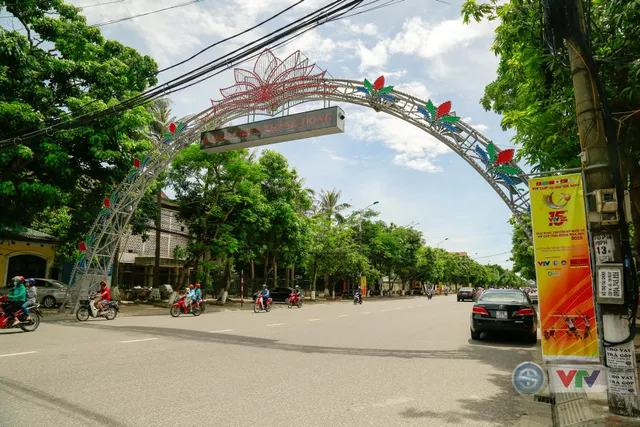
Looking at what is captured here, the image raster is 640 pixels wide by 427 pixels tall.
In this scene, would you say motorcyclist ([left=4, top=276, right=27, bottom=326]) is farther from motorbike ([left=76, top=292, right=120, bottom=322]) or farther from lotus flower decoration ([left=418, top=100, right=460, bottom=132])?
lotus flower decoration ([left=418, top=100, right=460, bottom=132])

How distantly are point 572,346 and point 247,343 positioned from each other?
23.2ft

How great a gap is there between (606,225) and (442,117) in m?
7.95

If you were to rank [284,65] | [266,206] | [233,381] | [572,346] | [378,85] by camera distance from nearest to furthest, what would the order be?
[572,346] → [233,381] → [378,85] → [284,65] → [266,206]

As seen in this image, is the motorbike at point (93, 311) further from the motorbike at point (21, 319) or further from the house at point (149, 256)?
the house at point (149, 256)

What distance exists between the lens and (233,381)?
618 centimetres

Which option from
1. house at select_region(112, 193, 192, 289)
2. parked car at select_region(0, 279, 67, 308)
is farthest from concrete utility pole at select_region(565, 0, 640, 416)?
house at select_region(112, 193, 192, 289)

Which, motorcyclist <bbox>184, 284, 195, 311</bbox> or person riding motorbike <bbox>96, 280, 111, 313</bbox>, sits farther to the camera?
motorcyclist <bbox>184, 284, 195, 311</bbox>

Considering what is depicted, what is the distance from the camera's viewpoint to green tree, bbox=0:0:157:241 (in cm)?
1503

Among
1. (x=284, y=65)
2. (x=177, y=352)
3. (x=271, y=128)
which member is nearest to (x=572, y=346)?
(x=177, y=352)

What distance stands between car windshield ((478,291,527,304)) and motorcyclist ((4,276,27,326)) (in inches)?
500

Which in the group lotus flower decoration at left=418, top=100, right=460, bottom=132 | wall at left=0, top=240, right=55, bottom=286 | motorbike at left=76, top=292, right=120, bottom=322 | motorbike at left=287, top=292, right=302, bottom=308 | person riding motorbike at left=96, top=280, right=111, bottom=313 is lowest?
motorbike at left=287, top=292, right=302, bottom=308

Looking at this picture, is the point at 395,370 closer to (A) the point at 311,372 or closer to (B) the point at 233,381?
(A) the point at 311,372

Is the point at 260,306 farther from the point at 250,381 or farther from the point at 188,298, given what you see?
the point at 250,381

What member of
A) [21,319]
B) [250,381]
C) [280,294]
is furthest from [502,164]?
[280,294]
